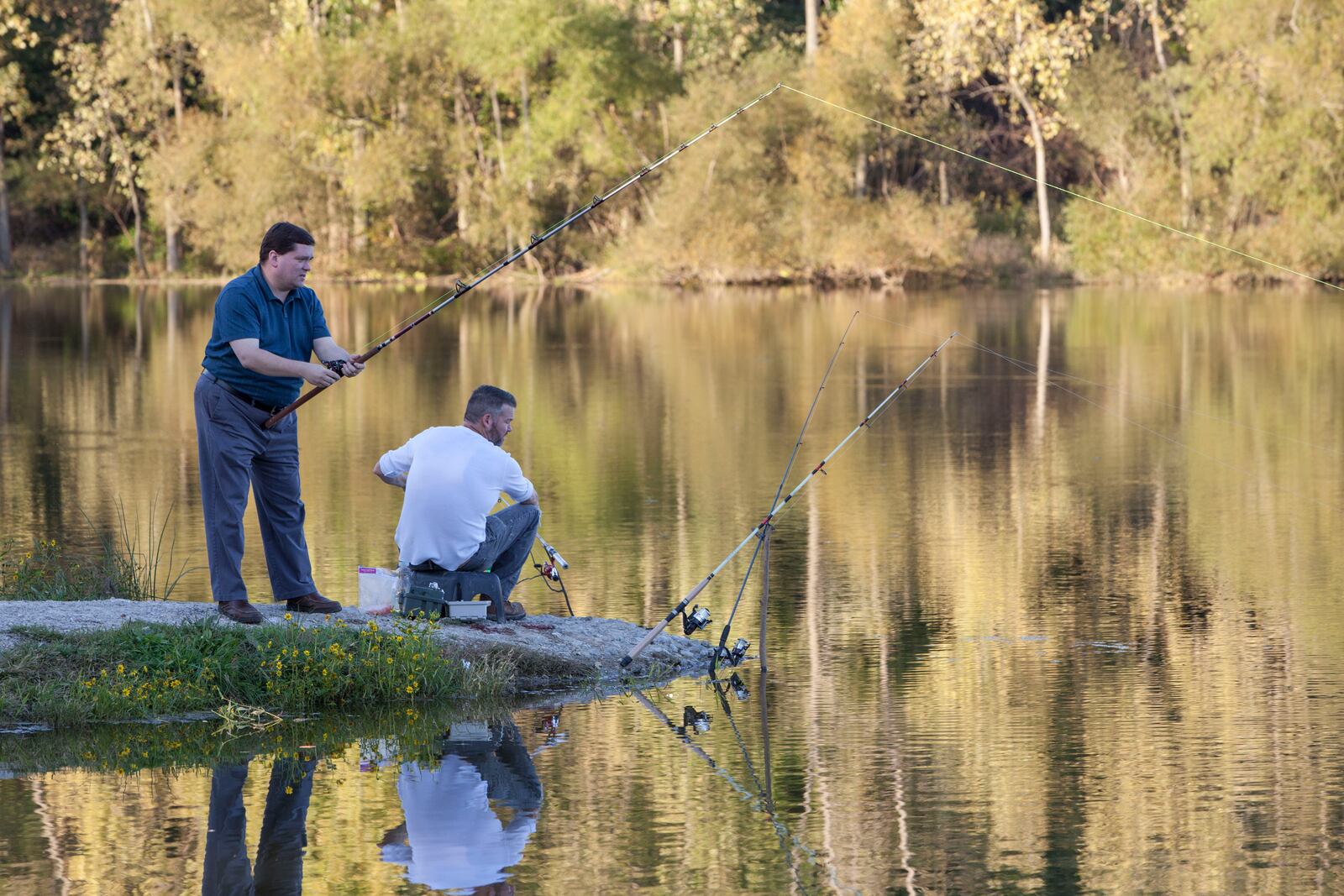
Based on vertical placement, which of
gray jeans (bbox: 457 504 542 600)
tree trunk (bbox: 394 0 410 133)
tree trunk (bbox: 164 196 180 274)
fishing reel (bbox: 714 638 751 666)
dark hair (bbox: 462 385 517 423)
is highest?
tree trunk (bbox: 394 0 410 133)

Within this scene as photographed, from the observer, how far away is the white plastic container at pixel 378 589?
993cm

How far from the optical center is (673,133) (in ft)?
191

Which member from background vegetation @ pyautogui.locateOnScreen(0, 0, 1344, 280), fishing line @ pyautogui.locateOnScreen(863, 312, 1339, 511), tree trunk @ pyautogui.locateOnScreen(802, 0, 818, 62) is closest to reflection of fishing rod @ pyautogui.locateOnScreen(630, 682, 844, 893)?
fishing line @ pyautogui.locateOnScreen(863, 312, 1339, 511)

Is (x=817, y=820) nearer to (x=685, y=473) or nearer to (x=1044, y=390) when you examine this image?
(x=685, y=473)

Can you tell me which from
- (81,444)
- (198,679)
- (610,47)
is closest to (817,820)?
(198,679)

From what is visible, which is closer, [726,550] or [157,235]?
[726,550]

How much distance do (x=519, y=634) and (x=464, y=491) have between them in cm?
73

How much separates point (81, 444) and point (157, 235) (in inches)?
1962

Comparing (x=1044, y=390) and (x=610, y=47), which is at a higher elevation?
(x=610, y=47)

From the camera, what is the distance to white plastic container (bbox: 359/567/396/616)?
32.6 feet

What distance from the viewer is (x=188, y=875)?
6613mm

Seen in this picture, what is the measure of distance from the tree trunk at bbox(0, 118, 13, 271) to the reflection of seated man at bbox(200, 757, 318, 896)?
191 feet

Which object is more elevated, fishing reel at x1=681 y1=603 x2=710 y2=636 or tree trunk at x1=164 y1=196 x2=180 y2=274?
tree trunk at x1=164 y1=196 x2=180 y2=274

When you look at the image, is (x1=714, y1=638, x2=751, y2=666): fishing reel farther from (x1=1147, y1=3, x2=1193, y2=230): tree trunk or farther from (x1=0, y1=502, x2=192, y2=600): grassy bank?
(x1=1147, y1=3, x2=1193, y2=230): tree trunk
